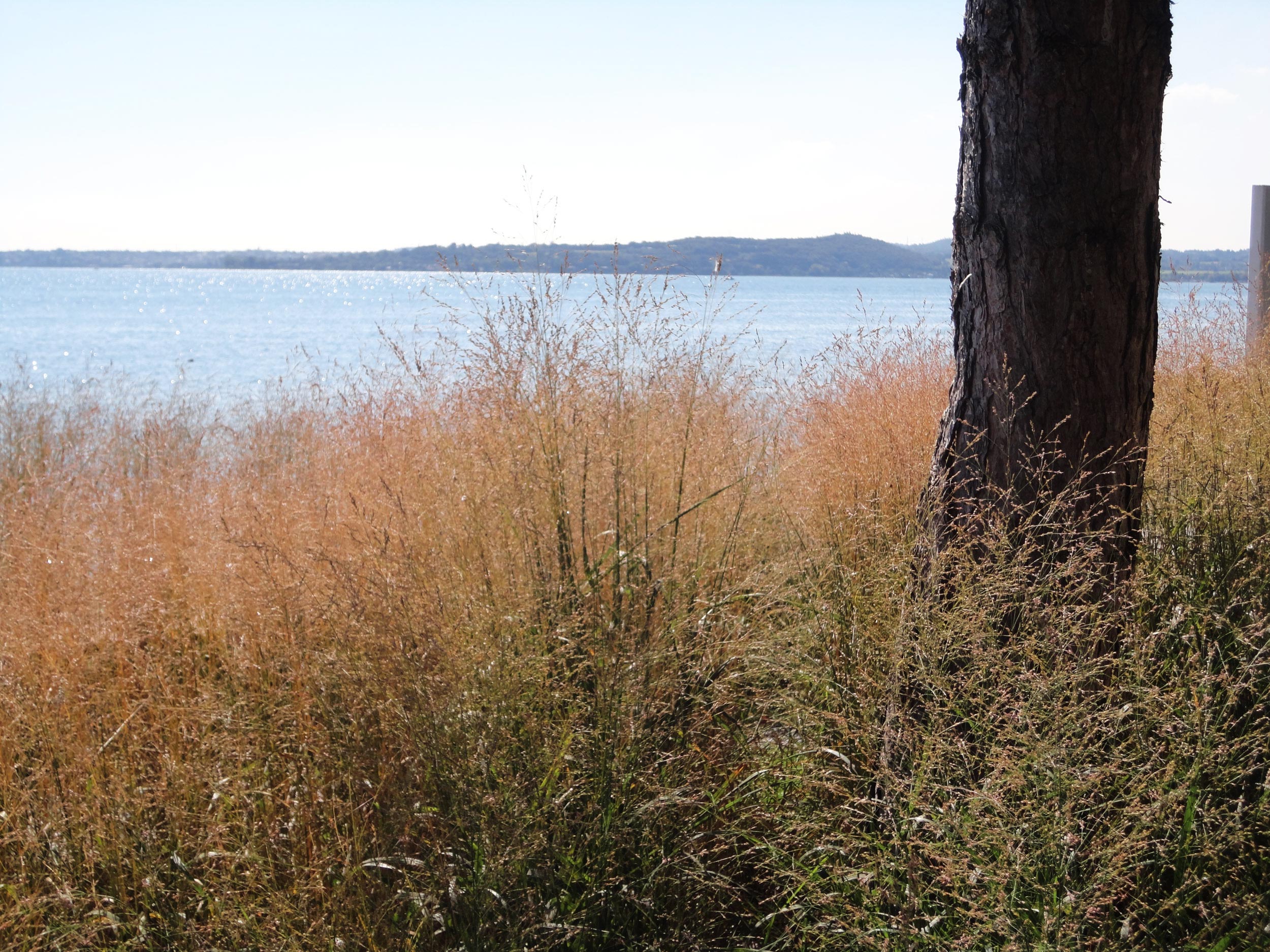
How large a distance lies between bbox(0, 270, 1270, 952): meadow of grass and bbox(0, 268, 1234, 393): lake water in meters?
0.72

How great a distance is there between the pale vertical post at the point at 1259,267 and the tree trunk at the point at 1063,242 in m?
3.33

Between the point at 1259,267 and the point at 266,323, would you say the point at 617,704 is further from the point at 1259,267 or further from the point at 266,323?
the point at 266,323

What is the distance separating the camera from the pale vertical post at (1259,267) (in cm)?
568

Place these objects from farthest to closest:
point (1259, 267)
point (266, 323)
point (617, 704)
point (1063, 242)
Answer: point (266, 323)
point (1259, 267)
point (1063, 242)
point (617, 704)

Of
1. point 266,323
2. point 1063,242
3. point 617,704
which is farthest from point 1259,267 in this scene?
point 266,323

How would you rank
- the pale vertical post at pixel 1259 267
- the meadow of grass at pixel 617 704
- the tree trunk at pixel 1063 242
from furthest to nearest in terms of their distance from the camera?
the pale vertical post at pixel 1259 267, the tree trunk at pixel 1063 242, the meadow of grass at pixel 617 704

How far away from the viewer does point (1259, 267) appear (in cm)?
626

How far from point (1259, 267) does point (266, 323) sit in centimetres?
3622

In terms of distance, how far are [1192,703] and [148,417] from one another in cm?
729

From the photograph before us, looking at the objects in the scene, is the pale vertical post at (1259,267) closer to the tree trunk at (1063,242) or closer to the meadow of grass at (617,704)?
the meadow of grass at (617,704)

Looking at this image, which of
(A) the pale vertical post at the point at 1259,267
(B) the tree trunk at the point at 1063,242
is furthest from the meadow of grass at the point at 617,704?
(A) the pale vertical post at the point at 1259,267

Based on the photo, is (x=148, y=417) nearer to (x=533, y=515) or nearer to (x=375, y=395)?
(x=375, y=395)

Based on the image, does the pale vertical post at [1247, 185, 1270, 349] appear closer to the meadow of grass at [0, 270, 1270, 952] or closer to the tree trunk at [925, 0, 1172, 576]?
the meadow of grass at [0, 270, 1270, 952]

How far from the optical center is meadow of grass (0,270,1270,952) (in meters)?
1.79
